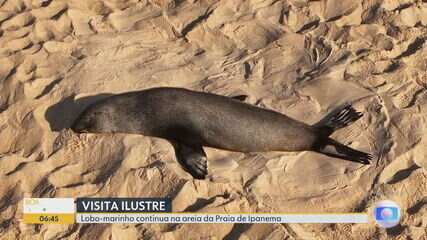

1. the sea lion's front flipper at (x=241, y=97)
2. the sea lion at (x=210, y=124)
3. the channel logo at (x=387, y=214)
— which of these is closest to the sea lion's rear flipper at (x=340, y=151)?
the sea lion at (x=210, y=124)

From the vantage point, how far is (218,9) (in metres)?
5.77

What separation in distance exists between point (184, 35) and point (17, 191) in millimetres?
2476

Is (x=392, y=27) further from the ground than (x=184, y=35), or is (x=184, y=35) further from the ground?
(x=392, y=27)

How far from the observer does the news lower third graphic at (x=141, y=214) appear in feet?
12.6

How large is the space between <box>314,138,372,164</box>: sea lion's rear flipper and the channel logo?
0.45 m

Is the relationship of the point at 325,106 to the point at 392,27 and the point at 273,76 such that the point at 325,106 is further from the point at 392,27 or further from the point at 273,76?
the point at 392,27

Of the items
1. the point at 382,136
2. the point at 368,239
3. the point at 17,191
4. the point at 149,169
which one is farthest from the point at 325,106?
the point at 17,191

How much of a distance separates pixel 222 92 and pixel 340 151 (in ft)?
4.17

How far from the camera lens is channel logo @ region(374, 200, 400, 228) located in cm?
382

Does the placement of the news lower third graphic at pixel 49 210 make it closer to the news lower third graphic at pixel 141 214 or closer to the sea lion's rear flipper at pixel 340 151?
the news lower third graphic at pixel 141 214

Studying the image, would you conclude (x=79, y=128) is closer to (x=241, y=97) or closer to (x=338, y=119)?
(x=241, y=97)

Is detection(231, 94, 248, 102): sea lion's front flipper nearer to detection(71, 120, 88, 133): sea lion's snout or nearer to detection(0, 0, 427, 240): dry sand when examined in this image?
detection(0, 0, 427, 240): dry sand

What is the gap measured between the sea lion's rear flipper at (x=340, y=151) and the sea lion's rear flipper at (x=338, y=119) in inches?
Result: 3.9

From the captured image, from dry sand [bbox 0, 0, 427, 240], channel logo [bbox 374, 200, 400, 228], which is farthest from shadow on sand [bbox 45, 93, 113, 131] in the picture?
channel logo [bbox 374, 200, 400, 228]
